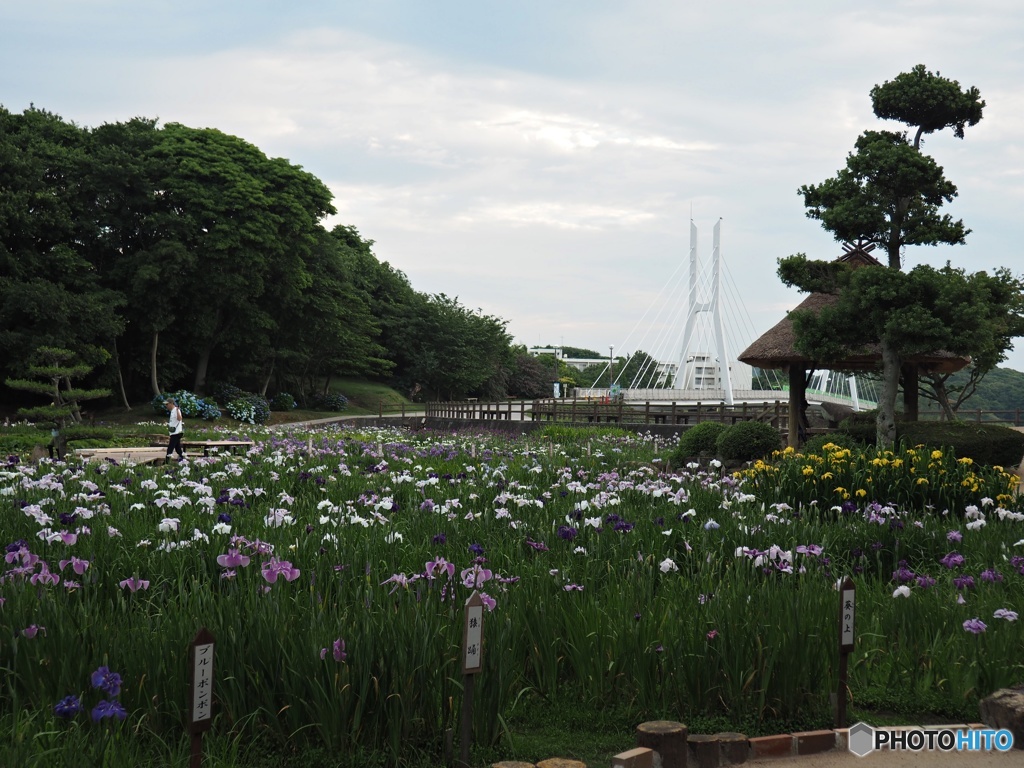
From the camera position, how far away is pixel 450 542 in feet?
21.1

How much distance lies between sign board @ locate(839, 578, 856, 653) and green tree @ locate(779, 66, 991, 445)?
11.7 m

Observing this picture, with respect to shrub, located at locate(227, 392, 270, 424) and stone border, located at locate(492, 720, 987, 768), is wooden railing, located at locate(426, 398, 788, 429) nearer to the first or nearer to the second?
shrub, located at locate(227, 392, 270, 424)

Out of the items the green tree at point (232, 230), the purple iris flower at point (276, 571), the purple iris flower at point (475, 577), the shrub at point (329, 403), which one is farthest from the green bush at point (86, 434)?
the shrub at point (329, 403)

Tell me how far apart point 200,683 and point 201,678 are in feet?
0.06

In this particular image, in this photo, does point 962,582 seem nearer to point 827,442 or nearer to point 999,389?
point 827,442

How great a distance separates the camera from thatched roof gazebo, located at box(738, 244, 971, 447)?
18.2 meters

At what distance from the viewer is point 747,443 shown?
16281 mm

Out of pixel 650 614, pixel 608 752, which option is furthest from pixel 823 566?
pixel 608 752

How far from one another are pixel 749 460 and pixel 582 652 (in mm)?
12710

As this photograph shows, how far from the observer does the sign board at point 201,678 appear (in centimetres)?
291

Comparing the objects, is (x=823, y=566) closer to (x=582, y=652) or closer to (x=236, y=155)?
(x=582, y=652)

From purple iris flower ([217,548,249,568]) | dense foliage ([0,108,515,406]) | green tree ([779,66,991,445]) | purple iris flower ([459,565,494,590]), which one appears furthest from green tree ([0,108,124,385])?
purple iris flower ([459,565,494,590])

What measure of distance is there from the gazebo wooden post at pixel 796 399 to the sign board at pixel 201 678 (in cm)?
1706

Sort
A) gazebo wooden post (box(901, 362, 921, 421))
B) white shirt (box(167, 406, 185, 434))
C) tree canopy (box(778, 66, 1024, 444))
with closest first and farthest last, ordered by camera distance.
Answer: tree canopy (box(778, 66, 1024, 444))
white shirt (box(167, 406, 185, 434))
gazebo wooden post (box(901, 362, 921, 421))
